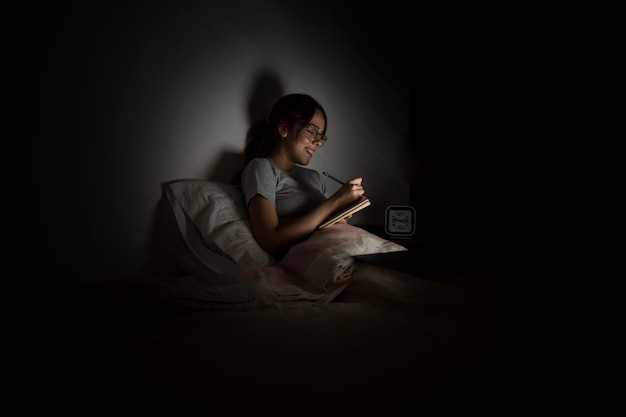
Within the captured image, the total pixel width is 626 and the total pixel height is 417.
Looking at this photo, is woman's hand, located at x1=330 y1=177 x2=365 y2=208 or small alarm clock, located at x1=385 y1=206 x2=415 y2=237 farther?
small alarm clock, located at x1=385 y1=206 x2=415 y2=237

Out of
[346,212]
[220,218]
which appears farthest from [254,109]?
[346,212]

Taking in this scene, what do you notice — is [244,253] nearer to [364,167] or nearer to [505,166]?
[364,167]

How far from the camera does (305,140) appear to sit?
1.33 metres

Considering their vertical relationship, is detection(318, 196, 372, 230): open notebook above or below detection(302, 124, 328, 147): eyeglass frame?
below

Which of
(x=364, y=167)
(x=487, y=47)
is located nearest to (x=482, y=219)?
(x=364, y=167)

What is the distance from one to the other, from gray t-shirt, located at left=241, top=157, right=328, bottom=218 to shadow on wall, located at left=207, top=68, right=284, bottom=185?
0.50 feet

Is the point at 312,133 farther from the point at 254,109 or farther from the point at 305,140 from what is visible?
the point at 254,109

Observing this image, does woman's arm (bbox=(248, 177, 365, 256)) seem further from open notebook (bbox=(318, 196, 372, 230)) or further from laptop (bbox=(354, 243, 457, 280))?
laptop (bbox=(354, 243, 457, 280))

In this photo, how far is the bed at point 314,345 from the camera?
1.19 feet

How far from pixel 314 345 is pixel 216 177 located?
0.96 metres

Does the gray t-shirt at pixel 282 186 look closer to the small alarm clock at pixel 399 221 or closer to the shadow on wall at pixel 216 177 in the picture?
the shadow on wall at pixel 216 177

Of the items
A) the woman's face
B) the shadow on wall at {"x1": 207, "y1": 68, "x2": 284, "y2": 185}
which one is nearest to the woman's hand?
the woman's face

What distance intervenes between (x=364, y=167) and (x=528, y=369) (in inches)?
60.3

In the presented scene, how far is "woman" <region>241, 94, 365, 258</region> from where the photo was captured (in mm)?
1080
